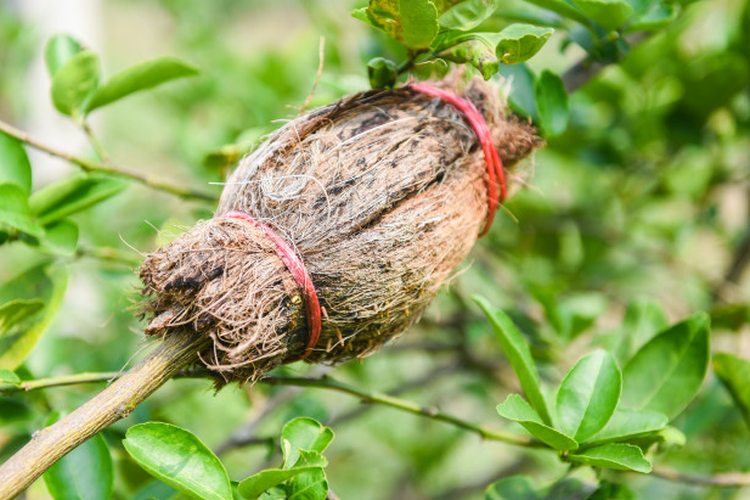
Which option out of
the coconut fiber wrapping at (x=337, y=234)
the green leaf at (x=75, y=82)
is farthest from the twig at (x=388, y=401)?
the green leaf at (x=75, y=82)

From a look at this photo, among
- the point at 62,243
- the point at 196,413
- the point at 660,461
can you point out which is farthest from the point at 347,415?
the point at 62,243

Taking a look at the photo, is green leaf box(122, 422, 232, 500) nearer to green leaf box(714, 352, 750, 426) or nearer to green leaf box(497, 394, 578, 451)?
green leaf box(497, 394, 578, 451)

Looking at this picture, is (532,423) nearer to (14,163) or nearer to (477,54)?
(477,54)

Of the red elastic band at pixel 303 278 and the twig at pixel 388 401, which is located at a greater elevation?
the red elastic band at pixel 303 278

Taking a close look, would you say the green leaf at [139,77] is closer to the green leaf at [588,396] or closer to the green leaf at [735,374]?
the green leaf at [588,396]

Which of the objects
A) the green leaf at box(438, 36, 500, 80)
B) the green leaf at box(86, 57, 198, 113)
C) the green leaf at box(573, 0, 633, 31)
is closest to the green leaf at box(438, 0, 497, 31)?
the green leaf at box(438, 36, 500, 80)

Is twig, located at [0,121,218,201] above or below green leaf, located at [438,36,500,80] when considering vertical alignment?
below
